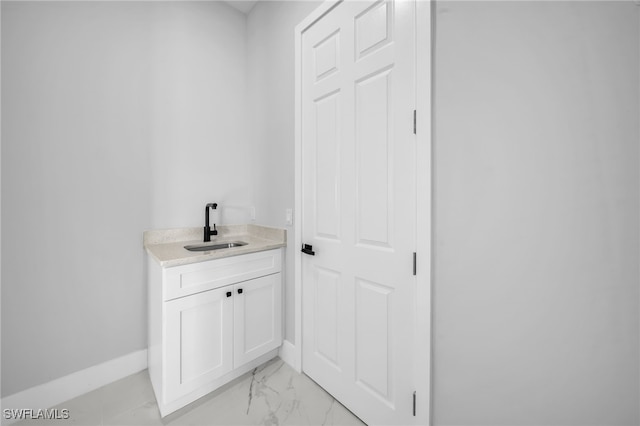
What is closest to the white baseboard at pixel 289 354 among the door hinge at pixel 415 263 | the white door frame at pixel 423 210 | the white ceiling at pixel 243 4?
the white door frame at pixel 423 210

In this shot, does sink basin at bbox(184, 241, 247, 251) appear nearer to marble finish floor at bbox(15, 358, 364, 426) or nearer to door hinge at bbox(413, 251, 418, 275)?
marble finish floor at bbox(15, 358, 364, 426)

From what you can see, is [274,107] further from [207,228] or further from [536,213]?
[536,213]

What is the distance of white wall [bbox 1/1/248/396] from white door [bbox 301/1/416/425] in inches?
38.1

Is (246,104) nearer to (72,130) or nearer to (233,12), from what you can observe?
(233,12)

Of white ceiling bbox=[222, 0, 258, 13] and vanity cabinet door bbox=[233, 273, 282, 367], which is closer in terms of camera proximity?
vanity cabinet door bbox=[233, 273, 282, 367]

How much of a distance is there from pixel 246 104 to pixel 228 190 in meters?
0.81

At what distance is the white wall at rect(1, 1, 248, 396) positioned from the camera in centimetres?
143

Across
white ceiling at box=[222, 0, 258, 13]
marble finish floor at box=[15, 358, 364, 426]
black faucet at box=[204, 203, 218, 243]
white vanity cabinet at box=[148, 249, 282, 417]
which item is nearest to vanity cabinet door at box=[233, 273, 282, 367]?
white vanity cabinet at box=[148, 249, 282, 417]

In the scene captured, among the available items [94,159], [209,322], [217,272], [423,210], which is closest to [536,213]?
[423,210]

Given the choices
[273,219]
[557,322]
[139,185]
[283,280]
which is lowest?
[283,280]

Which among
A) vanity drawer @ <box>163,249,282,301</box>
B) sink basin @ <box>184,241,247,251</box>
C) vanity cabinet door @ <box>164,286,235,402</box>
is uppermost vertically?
sink basin @ <box>184,241,247,251</box>

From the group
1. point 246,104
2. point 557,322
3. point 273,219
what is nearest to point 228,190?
point 273,219

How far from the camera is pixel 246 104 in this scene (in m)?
2.32

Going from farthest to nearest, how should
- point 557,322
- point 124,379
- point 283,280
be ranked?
point 283,280, point 124,379, point 557,322
